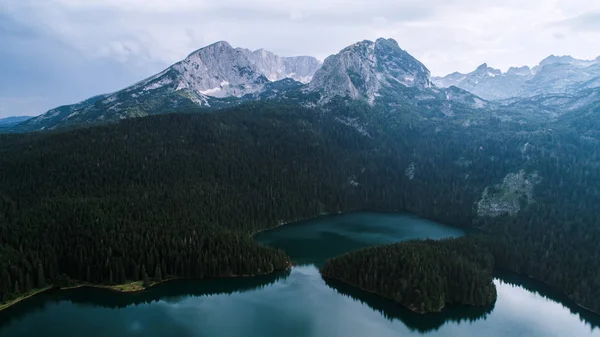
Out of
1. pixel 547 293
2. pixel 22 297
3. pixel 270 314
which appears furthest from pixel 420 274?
pixel 22 297

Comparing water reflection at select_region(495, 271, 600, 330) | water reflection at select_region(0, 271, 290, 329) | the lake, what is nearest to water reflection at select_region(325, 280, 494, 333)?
the lake

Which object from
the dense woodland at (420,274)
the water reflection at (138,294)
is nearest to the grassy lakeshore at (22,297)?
the water reflection at (138,294)

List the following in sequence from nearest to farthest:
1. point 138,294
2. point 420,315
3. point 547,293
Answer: point 420,315 → point 138,294 → point 547,293

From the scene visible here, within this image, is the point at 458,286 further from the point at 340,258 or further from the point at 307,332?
the point at 307,332

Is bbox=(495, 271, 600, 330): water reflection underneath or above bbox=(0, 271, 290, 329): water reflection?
underneath

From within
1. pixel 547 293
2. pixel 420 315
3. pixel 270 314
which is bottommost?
pixel 547 293

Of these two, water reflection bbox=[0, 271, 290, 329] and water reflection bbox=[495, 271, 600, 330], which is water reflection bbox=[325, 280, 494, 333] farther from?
water reflection bbox=[0, 271, 290, 329]

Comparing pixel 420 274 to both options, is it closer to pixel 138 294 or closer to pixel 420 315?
pixel 420 315
